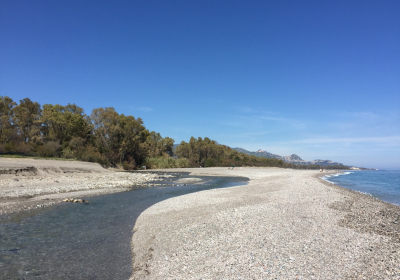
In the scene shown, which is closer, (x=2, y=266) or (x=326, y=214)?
(x=2, y=266)

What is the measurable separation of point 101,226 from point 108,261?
11.3ft

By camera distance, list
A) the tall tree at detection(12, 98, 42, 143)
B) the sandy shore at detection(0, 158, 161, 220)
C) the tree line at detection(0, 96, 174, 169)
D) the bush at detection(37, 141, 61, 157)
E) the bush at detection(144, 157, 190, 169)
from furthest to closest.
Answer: the bush at detection(144, 157, 190, 169), the tall tree at detection(12, 98, 42, 143), the tree line at detection(0, 96, 174, 169), the bush at detection(37, 141, 61, 157), the sandy shore at detection(0, 158, 161, 220)

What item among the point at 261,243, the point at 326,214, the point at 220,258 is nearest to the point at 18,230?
the point at 220,258

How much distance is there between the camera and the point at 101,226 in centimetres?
962

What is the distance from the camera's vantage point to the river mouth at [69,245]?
589 centimetres

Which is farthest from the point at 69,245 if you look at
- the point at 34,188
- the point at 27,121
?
the point at 27,121

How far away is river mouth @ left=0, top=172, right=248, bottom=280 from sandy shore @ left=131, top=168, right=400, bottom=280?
640mm

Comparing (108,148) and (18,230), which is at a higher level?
(108,148)

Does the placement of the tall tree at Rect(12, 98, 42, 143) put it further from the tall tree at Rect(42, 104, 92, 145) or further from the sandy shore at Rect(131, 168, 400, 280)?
the sandy shore at Rect(131, 168, 400, 280)

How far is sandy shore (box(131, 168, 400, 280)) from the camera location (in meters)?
5.29

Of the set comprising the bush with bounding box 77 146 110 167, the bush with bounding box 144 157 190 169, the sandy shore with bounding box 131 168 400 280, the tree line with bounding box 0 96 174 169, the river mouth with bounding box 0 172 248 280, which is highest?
the tree line with bounding box 0 96 174 169

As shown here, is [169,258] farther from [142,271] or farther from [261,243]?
[261,243]

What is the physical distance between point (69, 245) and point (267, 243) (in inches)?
246

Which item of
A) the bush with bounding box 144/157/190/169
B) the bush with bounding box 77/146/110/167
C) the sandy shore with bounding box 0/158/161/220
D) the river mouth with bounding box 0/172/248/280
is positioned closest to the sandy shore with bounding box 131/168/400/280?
the river mouth with bounding box 0/172/248/280
